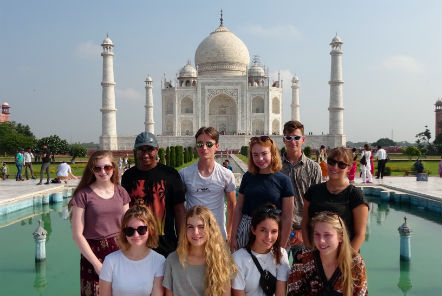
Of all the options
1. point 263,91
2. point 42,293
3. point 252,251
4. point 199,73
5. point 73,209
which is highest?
point 199,73

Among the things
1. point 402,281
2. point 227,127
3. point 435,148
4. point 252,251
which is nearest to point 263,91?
point 227,127

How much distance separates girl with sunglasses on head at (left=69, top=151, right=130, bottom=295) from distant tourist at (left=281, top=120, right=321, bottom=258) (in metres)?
1.08

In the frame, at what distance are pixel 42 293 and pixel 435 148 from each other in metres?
26.7

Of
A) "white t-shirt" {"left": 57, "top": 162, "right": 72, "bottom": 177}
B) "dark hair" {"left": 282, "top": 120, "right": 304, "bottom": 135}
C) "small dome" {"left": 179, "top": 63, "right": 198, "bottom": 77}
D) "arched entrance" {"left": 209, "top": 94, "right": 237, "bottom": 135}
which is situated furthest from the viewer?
"small dome" {"left": 179, "top": 63, "right": 198, "bottom": 77}

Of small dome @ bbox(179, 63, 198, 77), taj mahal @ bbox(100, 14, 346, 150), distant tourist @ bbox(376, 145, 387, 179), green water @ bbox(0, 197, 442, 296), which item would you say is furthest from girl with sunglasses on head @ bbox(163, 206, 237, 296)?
small dome @ bbox(179, 63, 198, 77)

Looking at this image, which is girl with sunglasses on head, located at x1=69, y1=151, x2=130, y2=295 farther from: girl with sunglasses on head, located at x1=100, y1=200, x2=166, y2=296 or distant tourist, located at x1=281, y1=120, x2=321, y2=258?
distant tourist, located at x1=281, y1=120, x2=321, y2=258

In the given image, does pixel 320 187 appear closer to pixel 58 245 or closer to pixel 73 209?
pixel 73 209

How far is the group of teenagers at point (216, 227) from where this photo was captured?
1.89 metres

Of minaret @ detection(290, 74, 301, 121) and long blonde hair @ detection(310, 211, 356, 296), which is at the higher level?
minaret @ detection(290, 74, 301, 121)

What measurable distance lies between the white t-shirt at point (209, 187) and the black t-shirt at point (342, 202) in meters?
0.57

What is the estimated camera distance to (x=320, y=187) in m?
2.24

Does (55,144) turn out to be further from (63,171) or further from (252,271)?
(252,271)

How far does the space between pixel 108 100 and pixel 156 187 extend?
955 inches

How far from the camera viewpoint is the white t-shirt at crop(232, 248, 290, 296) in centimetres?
198
